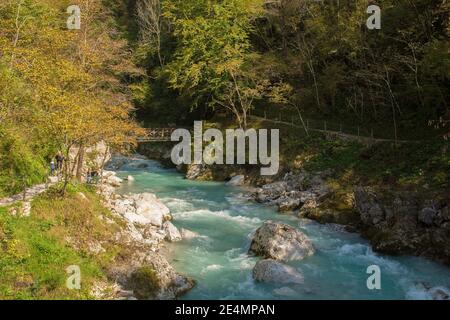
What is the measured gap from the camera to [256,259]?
18.5 meters

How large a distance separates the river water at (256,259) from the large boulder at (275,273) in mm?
302

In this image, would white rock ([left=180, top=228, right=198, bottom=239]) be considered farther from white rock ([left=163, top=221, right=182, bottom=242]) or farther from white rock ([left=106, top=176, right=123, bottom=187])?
white rock ([left=106, top=176, right=123, bottom=187])

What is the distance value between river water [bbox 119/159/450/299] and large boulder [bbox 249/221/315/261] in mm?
428

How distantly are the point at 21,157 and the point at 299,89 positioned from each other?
26970 millimetres

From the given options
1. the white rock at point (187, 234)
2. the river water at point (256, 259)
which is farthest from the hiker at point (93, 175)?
the white rock at point (187, 234)

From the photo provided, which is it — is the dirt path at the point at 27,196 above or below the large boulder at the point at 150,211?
above

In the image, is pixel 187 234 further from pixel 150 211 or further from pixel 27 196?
pixel 27 196

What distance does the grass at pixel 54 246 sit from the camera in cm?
1326

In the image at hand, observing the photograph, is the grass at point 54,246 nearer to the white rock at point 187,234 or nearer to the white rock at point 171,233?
the white rock at point 171,233

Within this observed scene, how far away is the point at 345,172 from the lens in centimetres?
2869

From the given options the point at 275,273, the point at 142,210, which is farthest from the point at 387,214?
the point at 142,210

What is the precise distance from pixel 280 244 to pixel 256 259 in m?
1.25

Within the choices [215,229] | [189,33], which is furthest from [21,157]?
[189,33]

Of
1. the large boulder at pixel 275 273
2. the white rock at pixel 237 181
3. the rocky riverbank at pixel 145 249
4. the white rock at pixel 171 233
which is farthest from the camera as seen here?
the white rock at pixel 237 181
